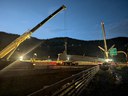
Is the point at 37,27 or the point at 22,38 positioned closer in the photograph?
the point at 22,38

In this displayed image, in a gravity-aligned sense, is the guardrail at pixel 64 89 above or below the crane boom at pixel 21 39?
below

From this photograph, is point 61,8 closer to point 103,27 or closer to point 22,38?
point 22,38

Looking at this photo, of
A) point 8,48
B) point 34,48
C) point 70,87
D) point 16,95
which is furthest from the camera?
point 34,48

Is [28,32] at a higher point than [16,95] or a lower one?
higher

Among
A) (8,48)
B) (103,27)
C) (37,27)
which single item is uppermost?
(103,27)

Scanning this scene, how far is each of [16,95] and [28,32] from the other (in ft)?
63.5

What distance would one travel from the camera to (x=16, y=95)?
12.1 meters

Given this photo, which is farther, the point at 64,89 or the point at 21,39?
the point at 21,39

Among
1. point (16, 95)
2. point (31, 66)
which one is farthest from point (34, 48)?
point (16, 95)

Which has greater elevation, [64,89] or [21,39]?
[21,39]

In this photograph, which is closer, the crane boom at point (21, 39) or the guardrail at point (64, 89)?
the guardrail at point (64, 89)

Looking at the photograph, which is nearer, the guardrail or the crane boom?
the guardrail

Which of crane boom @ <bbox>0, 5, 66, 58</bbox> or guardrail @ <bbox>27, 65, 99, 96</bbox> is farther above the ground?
crane boom @ <bbox>0, 5, 66, 58</bbox>

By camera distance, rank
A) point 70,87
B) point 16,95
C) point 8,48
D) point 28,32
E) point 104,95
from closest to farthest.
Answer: point 70,87
point 104,95
point 16,95
point 8,48
point 28,32
